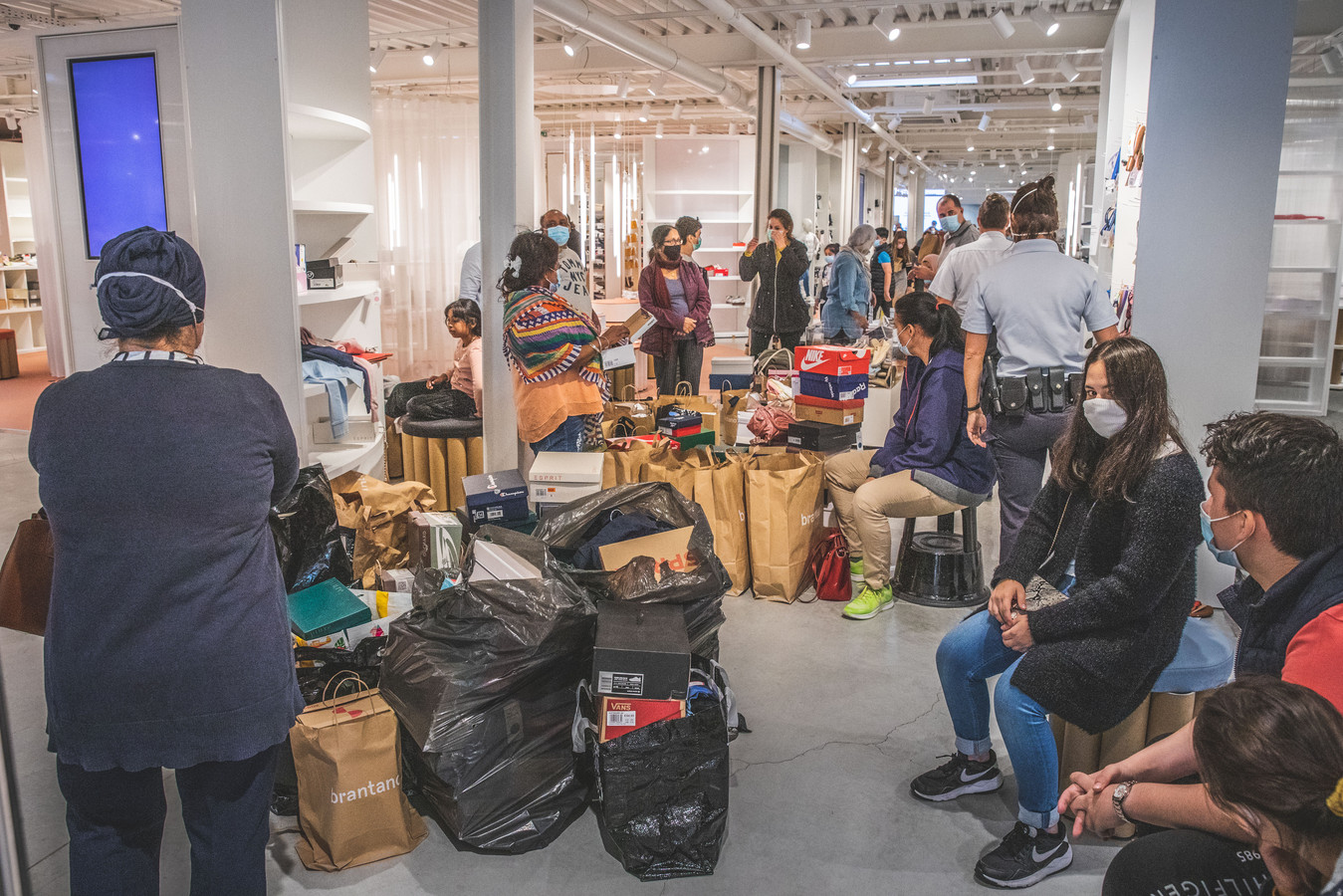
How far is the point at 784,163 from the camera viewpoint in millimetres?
19250

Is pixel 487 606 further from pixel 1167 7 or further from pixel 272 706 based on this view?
pixel 1167 7

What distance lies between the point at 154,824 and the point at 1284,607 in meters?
2.10

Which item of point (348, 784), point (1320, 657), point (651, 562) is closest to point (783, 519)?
point (651, 562)

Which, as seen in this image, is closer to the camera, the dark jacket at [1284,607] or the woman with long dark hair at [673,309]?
the dark jacket at [1284,607]

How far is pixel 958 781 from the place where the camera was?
2.80 metres

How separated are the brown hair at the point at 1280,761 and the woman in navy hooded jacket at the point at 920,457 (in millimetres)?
2656

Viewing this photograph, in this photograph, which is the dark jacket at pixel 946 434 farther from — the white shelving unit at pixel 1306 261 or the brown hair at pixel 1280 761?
the white shelving unit at pixel 1306 261

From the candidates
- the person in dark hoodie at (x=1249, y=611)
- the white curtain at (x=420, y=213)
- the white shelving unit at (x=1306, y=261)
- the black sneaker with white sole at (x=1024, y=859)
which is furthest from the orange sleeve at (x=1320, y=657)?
the white curtain at (x=420, y=213)

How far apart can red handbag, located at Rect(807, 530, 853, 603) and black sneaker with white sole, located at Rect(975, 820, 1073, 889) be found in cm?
188

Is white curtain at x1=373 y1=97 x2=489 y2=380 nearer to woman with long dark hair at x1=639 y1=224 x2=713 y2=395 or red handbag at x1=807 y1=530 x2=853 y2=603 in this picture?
woman with long dark hair at x1=639 y1=224 x2=713 y2=395

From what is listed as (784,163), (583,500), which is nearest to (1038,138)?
(784,163)

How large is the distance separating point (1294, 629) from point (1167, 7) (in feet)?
9.72

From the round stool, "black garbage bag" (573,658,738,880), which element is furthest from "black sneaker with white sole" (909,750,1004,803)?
the round stool

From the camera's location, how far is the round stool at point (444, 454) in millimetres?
5246
